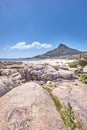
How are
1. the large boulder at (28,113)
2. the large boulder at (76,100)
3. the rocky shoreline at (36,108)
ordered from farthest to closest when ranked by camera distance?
the large boulder at (76,100)
the rocky shoreline at (36,108)
the large boulder at (28,113)

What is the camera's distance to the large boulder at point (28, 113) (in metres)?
10.7

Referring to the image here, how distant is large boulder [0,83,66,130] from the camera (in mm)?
10703

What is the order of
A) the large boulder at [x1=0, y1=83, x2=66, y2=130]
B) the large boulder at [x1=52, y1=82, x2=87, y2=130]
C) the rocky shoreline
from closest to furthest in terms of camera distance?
the large boulder at [x1=0, y1=83, x2=66, y2=130]
the rocky shoreline
the large boulder at [x1=52, y1=82, x2=87, y2=130]

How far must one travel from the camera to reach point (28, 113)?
38.4 feet

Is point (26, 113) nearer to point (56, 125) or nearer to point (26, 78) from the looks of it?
point (56, 125)

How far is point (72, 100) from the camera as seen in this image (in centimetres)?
1647

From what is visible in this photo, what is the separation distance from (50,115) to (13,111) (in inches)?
102

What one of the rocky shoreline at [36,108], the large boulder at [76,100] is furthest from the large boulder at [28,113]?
the large boulder at [76,100]

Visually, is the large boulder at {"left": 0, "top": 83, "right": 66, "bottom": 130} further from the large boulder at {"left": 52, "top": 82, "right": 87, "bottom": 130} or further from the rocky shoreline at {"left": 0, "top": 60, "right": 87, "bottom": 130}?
the large boulder at {"left": 52, "top": 82, "right": 87, "bottom": 130}

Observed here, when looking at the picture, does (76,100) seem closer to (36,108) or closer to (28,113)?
(36,108)

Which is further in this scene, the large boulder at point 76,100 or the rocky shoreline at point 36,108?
the large boulder at point 76,100

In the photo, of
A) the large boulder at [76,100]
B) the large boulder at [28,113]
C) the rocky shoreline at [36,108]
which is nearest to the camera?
the large boulder at [28,113]

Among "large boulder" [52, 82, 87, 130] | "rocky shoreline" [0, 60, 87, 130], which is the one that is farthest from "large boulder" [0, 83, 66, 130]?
"large boulder" [52, 82, 87, 130]

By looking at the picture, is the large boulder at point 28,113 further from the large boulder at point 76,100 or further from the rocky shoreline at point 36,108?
the large boulder at point 76,100
